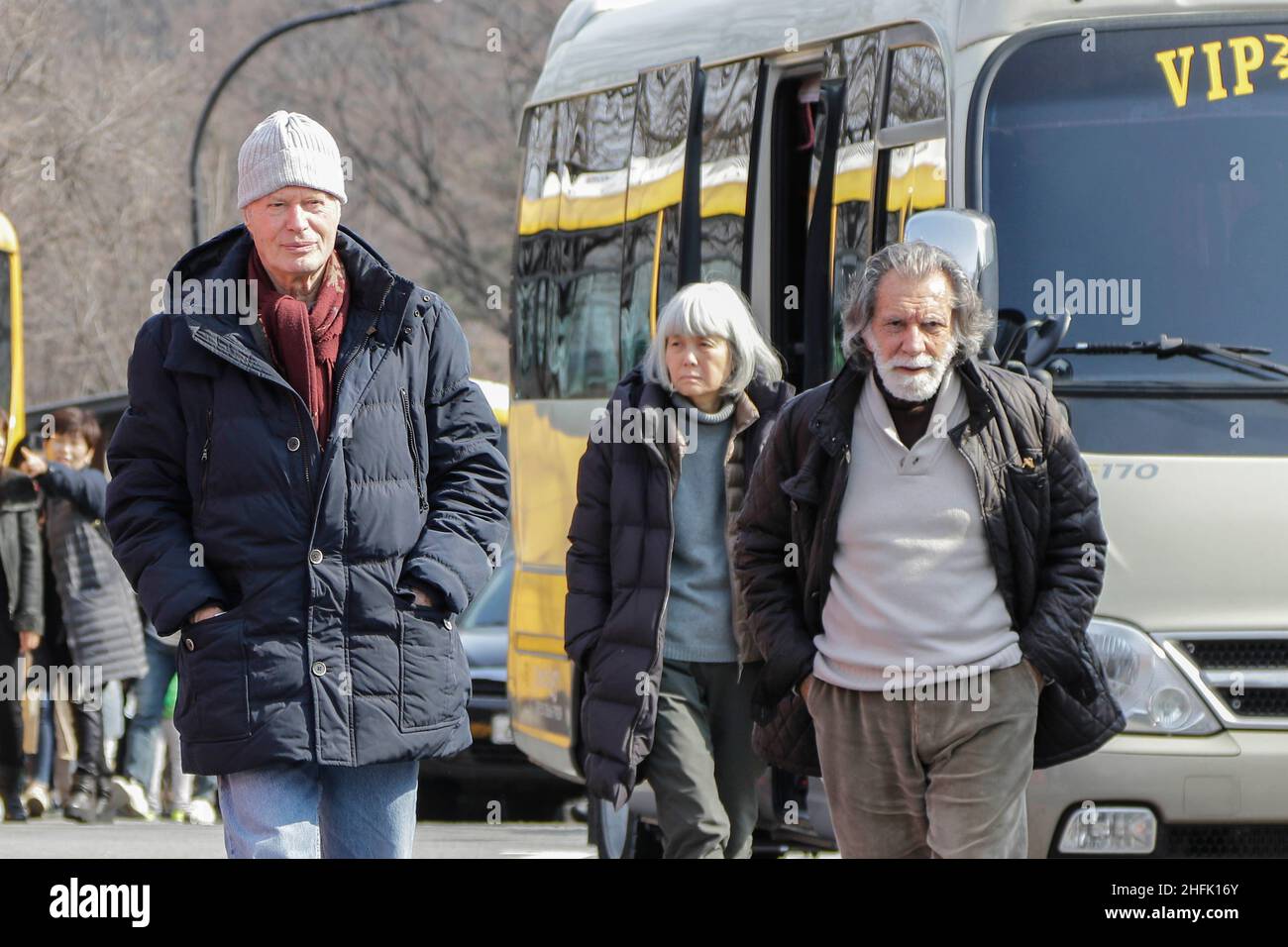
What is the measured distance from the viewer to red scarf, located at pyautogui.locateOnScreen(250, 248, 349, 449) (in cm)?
495

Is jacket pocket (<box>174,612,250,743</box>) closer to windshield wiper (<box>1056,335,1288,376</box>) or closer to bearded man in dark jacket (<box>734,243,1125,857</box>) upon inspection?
bearded man in dark jacket (<box>734,243,1125,857</box>)

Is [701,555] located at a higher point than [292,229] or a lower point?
lower

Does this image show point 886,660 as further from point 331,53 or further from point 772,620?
point 331,53

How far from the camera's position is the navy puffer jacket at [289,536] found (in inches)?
192

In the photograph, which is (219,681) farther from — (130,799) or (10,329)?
(10,329)

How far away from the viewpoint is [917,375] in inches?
213

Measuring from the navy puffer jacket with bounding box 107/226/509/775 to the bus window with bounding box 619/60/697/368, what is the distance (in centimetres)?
422

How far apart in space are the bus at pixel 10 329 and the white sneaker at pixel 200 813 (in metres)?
5.54

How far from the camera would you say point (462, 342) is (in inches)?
206

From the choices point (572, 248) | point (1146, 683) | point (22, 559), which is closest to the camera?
point (1146, 683)

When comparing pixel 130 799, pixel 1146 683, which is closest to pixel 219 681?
pixel 1146 683

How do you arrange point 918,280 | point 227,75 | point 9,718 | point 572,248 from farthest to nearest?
point 227,75
point 9,718
point 572,248
point 918,280

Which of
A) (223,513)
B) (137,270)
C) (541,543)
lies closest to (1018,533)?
(223,513)

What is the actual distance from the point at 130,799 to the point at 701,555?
6.39 meters
